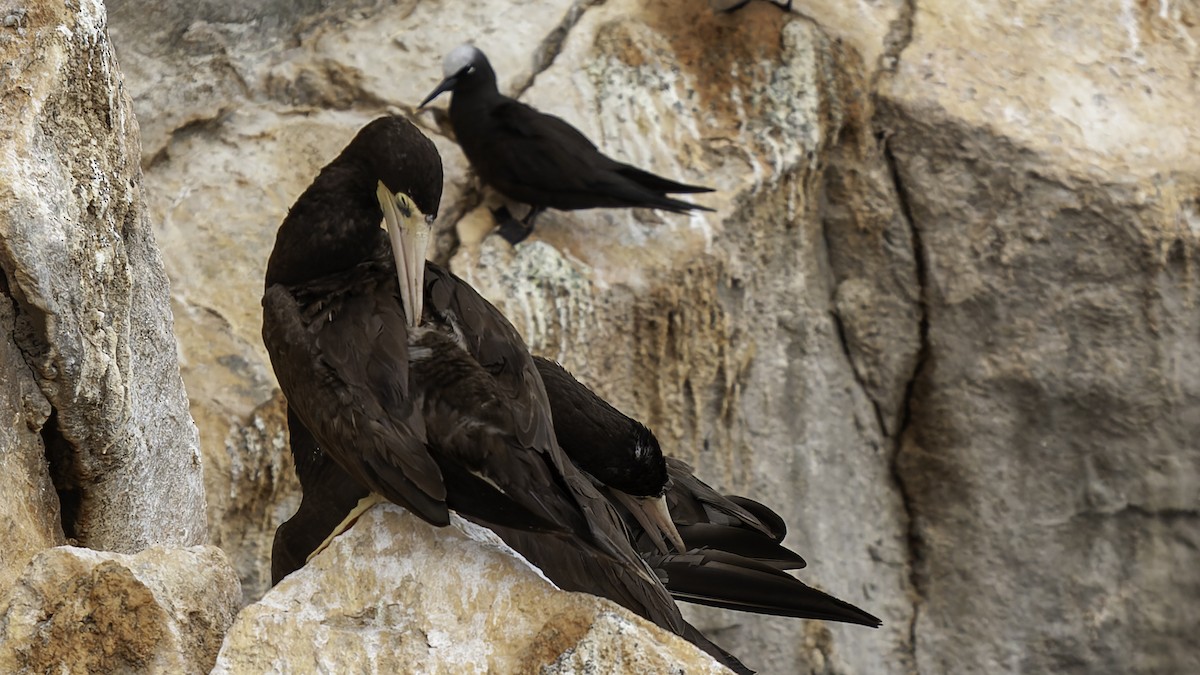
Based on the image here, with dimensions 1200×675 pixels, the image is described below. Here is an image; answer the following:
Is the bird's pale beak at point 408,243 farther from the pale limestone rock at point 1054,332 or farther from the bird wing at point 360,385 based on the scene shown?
the pale limestone rock at point 1054,332

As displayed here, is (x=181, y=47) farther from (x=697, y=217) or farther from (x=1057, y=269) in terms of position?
(x=1057, y=269)

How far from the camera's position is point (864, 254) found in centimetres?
638

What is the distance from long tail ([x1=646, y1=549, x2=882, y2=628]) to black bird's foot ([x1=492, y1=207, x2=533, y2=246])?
93.7 inches

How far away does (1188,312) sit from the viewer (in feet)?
20.4

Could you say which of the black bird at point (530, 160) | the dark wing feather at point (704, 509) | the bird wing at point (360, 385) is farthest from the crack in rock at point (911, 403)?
the bird wing at point (360, 385)

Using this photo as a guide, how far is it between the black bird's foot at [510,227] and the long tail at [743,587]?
238 cm

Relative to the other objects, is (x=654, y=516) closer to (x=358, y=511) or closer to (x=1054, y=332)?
(x=358, y=511)

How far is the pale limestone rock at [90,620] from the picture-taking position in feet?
7.59

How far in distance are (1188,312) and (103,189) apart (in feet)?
15.0

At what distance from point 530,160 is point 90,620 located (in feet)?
10.7

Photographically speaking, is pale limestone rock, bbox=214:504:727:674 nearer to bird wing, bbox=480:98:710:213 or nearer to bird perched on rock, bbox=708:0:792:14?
bird wing, bbox=480:98:710:213

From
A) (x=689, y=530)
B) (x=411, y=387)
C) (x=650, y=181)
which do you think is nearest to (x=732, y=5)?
(x=650, y=181)

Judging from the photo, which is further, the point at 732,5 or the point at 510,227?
the point at 732,5

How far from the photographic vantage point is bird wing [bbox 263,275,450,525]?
2766 millimetres
